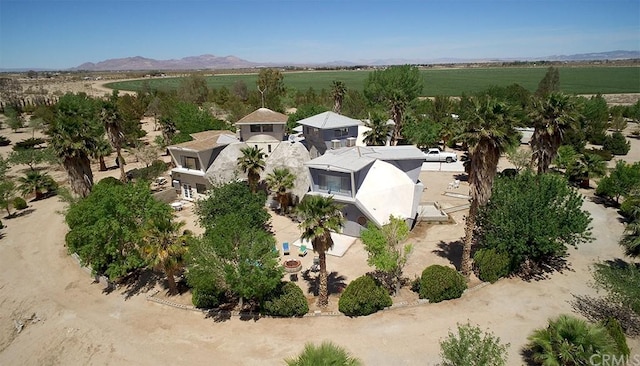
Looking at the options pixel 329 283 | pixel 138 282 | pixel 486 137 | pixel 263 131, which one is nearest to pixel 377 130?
pixel 263 131

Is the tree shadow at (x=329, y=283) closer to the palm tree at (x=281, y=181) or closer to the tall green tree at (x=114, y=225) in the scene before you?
the palm tree at (x=281, y=181)

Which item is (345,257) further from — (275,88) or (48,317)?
(275,88)

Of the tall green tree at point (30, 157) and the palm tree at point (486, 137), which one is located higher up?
the palm tree at point (486, 137)

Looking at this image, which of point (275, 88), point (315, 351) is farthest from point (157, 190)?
point (275, 88)

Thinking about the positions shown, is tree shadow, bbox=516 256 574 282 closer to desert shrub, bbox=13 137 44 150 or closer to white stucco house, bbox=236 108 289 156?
white stucco house, bbox=236 108 289 156

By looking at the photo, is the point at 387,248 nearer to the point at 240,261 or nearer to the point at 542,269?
the point at 240,261

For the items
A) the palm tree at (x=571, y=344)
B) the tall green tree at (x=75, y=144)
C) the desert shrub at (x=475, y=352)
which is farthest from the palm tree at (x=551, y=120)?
the tall green tree at (x=75, y=144)
